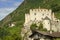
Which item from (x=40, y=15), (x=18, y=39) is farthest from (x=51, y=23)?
(x=18, y=39)

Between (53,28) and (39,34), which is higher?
(39,34)

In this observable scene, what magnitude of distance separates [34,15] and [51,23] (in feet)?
28.4

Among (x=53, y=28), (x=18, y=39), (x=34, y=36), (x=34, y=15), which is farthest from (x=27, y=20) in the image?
(x=34, y=36)

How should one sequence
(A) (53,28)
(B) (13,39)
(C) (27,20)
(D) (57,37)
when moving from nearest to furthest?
(D) (57,37) < (B) (13,39) < (A) (53,28) < (C) (27,20)

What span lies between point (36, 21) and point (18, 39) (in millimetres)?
33183

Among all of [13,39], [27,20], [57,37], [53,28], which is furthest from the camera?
[27,20]

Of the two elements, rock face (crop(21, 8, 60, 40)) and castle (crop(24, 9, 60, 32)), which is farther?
castle (crop(24, 9, 60, 32))

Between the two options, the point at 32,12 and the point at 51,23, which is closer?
the point at 51,23

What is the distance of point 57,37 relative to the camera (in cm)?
4828

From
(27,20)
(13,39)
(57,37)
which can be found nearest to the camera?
(57,37)

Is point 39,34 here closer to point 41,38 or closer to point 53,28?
point 41,38

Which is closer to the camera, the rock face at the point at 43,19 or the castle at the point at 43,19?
the rock face at the point at 43,19

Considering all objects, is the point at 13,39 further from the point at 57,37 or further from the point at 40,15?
the point at 40,15

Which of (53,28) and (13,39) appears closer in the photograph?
(13,39)
